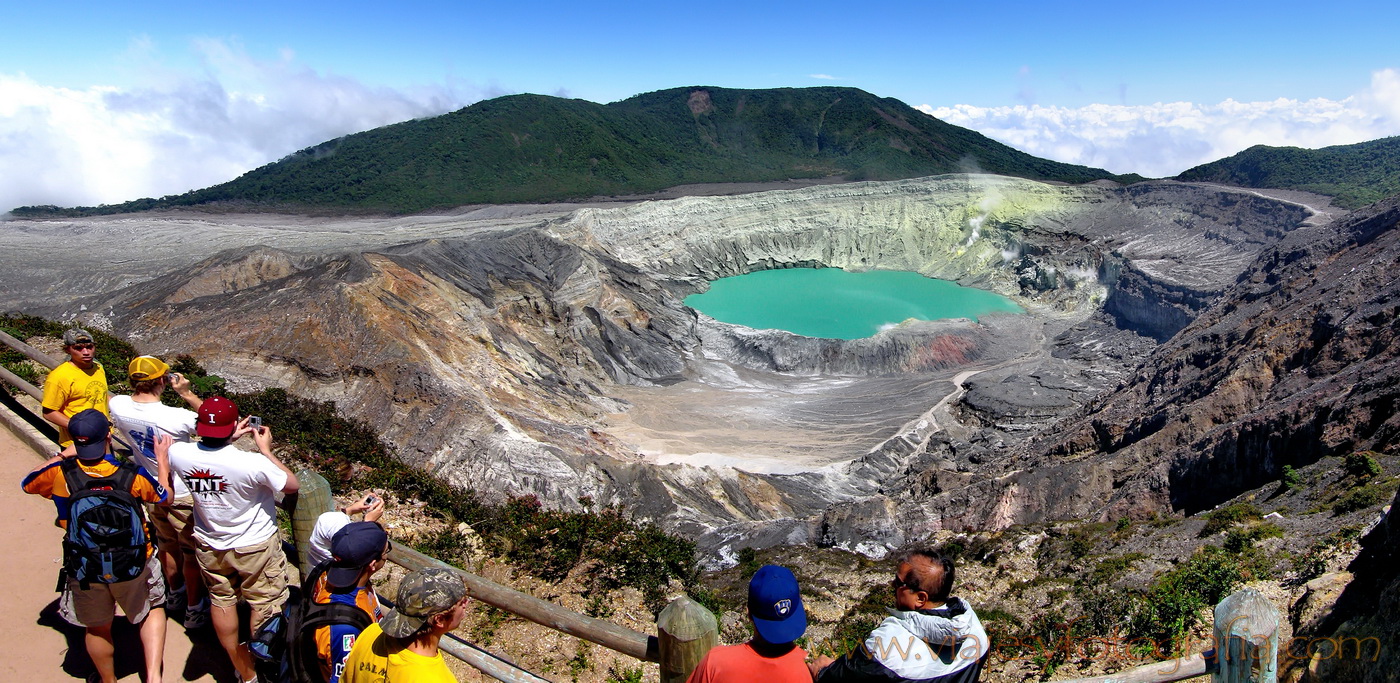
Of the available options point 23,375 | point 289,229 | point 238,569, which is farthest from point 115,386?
point 289,229

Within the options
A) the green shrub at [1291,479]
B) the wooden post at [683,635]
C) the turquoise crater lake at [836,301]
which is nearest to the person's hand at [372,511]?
the wooden post at [683,635]

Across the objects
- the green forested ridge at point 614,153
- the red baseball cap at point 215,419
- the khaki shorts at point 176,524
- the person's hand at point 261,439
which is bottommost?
the khaki shorts at point 176,524

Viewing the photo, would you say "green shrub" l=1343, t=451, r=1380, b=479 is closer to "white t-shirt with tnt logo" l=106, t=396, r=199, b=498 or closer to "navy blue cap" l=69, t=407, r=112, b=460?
"white t-shirt with tnt logo" l=106, t=396, r=199, b=498

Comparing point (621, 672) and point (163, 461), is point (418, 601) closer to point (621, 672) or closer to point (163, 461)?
point (163, 461)

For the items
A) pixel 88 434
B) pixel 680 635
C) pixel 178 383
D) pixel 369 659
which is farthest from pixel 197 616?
pixel 680 635

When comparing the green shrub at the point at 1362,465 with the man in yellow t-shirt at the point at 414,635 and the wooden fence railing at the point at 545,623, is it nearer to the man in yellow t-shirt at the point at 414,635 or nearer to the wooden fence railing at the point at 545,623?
the wooden fence railing at the point at 545,623

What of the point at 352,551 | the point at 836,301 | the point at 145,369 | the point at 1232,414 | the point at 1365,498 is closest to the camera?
the point at 352,551
